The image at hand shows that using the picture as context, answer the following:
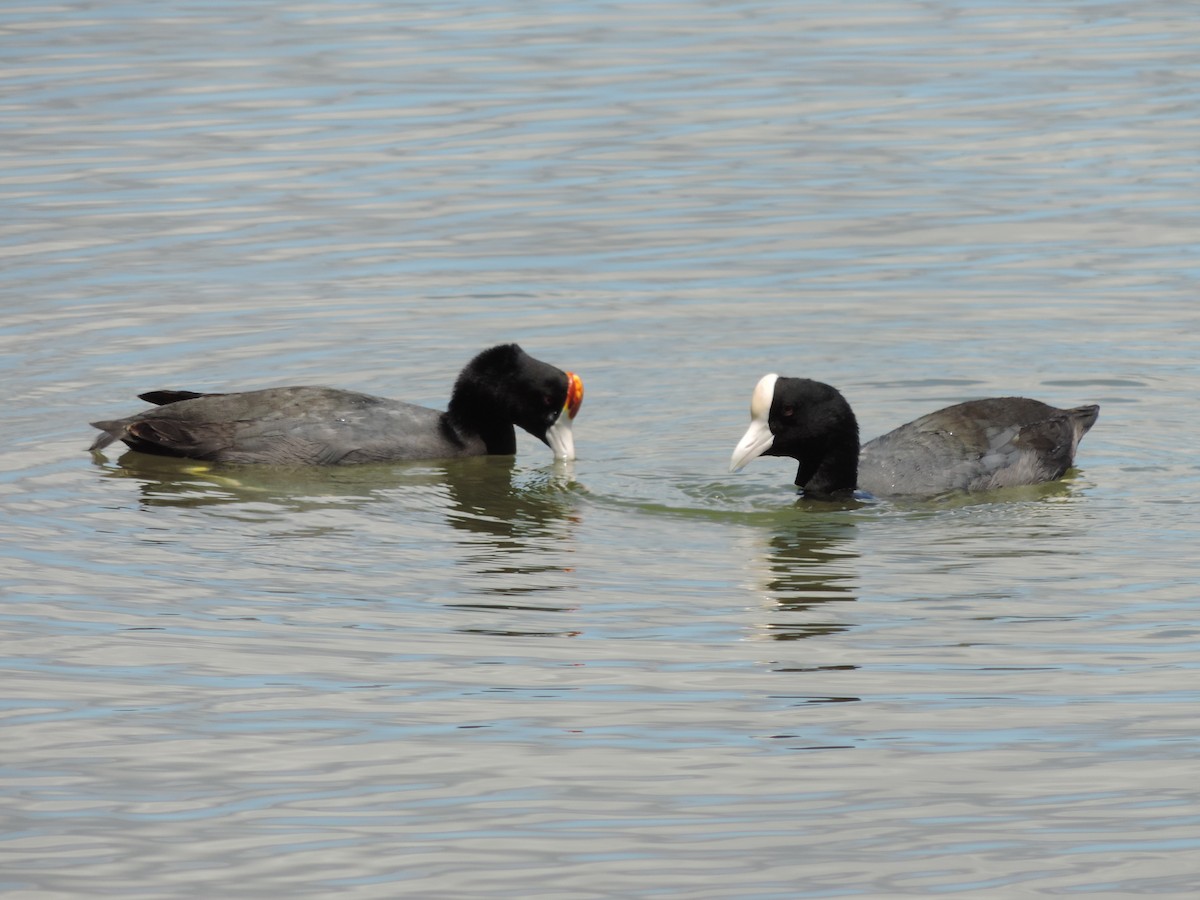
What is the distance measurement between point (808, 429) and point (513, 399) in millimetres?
1789

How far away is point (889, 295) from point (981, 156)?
3921 mm

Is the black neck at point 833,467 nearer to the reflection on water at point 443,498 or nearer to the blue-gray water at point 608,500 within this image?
the blue-gray water at point 608,500

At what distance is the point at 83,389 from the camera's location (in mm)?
11977

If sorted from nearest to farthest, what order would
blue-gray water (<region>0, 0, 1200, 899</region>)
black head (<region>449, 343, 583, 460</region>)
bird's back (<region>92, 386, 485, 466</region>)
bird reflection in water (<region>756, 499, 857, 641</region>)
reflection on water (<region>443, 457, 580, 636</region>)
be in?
1. blue-gray water (<region>0, 0, 1200, 899</region>)
2. bird reflection in water (<region>756, 499, 857, 641</region>)
3. reflection on water (<region>443, 457, 580, 636</region>)
4. bird's back (<region>92, 386, 485, 466</region>)
5. black head (<region>449, 343, 583, 460</region>)

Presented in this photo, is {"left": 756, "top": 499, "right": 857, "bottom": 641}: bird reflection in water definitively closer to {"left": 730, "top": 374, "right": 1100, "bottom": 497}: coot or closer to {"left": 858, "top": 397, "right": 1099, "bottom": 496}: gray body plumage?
{"left": 730, "top": 374, "right": 1100, "bottom": 497}: coot

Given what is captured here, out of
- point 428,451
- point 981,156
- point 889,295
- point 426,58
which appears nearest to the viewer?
point 428,451

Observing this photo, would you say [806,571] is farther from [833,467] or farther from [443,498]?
[443,498]

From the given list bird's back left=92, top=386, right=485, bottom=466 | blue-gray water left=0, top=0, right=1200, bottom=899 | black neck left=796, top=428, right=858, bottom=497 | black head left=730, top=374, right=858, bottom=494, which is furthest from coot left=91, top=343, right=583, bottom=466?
black neck left=796, top=428, right=858, bottom=497

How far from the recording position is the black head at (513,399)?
10.8 m

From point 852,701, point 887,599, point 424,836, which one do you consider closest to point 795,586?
point 887,599

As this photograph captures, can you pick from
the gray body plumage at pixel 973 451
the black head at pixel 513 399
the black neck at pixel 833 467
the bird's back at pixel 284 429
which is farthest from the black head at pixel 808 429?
the bird's back at pixel 284 429

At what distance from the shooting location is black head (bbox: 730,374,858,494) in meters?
9.90

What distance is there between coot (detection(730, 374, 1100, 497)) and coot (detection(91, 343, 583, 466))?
121 centimetres

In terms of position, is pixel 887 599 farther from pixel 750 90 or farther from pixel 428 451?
pixel 750 90
